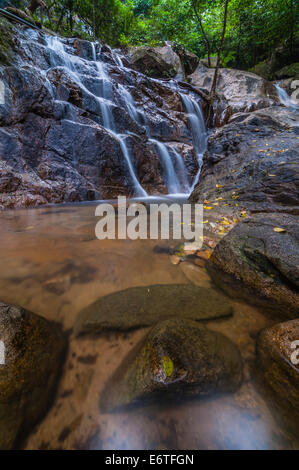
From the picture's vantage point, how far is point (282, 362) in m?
1.16

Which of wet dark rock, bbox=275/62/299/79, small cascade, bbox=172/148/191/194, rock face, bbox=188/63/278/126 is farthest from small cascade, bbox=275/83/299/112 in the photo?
small cascade, bbox=172/148/191/194

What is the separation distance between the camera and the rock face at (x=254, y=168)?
11.1 feet

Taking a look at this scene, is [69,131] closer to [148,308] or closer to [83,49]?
[148,308]

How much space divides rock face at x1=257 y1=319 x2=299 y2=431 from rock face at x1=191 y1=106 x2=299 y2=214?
2296mm

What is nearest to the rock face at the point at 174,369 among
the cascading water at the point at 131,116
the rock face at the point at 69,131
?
the rock face at the point at 69,131

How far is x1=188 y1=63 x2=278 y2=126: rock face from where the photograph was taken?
1304cm

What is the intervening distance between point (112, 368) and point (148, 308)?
0.49 meters

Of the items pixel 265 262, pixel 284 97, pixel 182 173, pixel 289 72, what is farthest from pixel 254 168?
pixel 289 72

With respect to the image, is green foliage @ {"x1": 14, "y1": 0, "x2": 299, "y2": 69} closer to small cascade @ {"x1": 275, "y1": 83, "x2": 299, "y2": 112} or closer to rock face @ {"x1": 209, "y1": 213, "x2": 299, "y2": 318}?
small cascade @ {"x1": 275, "y1": 83, "x2": 299, "y2": 112}

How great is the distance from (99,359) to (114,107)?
909cm

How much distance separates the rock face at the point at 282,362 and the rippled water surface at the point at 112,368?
69 mm

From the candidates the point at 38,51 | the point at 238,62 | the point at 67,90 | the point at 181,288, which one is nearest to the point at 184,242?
the point at 181,288

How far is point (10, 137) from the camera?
5.28 metres

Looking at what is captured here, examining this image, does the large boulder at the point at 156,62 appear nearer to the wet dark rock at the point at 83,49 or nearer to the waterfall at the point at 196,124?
the waterfall at the point at 196,124
